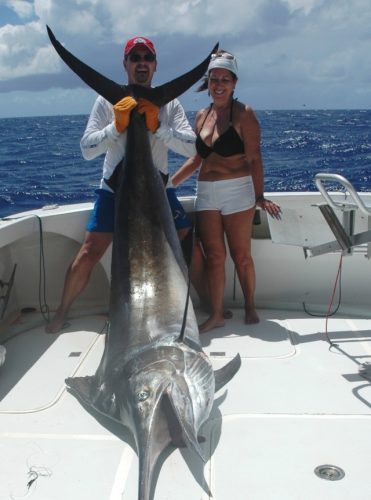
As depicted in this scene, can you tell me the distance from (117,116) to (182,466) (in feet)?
5.79

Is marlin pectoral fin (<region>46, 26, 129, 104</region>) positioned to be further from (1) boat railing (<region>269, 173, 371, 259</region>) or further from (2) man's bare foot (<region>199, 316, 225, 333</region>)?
(2) man's bare foot (<region>199, 316, 225, 333</region>)

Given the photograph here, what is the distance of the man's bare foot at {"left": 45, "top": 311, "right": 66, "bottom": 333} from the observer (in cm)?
324

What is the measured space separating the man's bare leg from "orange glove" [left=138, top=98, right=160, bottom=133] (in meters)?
0.68

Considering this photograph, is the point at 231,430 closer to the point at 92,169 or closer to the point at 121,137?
the point at 121,137

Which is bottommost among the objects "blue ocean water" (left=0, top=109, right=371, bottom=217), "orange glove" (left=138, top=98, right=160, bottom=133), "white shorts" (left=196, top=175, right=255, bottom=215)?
"blue ocean water" (left=0, top=109, right=371, bottom=217)

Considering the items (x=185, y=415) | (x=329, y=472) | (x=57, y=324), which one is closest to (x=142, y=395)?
(x=185, y=415)

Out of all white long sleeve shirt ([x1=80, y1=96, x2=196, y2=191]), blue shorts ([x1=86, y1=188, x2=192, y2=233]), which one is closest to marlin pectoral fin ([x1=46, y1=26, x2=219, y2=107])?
white long sleeve shirt ([x1=80, y1=96, x2=196, y2=191])

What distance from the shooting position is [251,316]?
3324mm

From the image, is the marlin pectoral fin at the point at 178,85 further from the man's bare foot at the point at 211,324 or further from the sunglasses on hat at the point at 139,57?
the man's bare foot at the point at 211,324

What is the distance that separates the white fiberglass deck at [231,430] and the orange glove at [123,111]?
120cm

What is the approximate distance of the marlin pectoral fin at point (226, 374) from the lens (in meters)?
2.40

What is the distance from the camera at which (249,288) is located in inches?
131

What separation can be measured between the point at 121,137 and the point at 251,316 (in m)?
1.30

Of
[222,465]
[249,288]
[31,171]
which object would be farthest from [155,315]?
[31,171]
